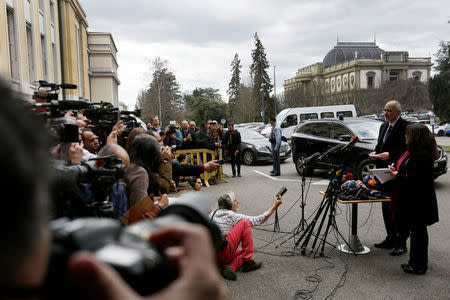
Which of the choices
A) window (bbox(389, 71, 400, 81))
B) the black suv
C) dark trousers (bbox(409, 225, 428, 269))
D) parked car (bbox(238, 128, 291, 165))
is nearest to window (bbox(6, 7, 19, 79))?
parked car (bbox(238, 128, 291, 165))

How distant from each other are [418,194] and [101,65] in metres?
46.5

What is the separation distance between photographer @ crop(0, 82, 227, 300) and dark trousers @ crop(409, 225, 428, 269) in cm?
462

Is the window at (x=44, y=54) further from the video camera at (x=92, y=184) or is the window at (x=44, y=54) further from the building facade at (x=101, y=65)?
the building facade at (x=101, y=65)

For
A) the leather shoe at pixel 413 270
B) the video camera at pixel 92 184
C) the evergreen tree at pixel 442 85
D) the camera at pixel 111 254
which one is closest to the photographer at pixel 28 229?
the camera at pixel 111 254

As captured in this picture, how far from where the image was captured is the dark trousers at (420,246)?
4.54 metres

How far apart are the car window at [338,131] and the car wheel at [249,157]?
5349mm

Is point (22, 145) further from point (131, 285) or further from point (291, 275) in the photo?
point (291, 275)

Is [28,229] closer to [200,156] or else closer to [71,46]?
[200,156]

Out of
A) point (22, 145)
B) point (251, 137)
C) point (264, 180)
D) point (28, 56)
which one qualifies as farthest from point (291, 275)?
point (28, 56)

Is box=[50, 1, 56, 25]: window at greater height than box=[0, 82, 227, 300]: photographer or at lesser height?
greater

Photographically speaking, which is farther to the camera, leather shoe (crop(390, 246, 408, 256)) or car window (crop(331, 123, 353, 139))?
car window (crop(331, 123, 353, 139))

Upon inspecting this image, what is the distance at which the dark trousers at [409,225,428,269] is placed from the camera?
4539 mm

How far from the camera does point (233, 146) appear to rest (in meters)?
13.8

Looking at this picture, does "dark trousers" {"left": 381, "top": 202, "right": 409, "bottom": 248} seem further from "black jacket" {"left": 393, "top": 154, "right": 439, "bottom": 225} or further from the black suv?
the black suv
